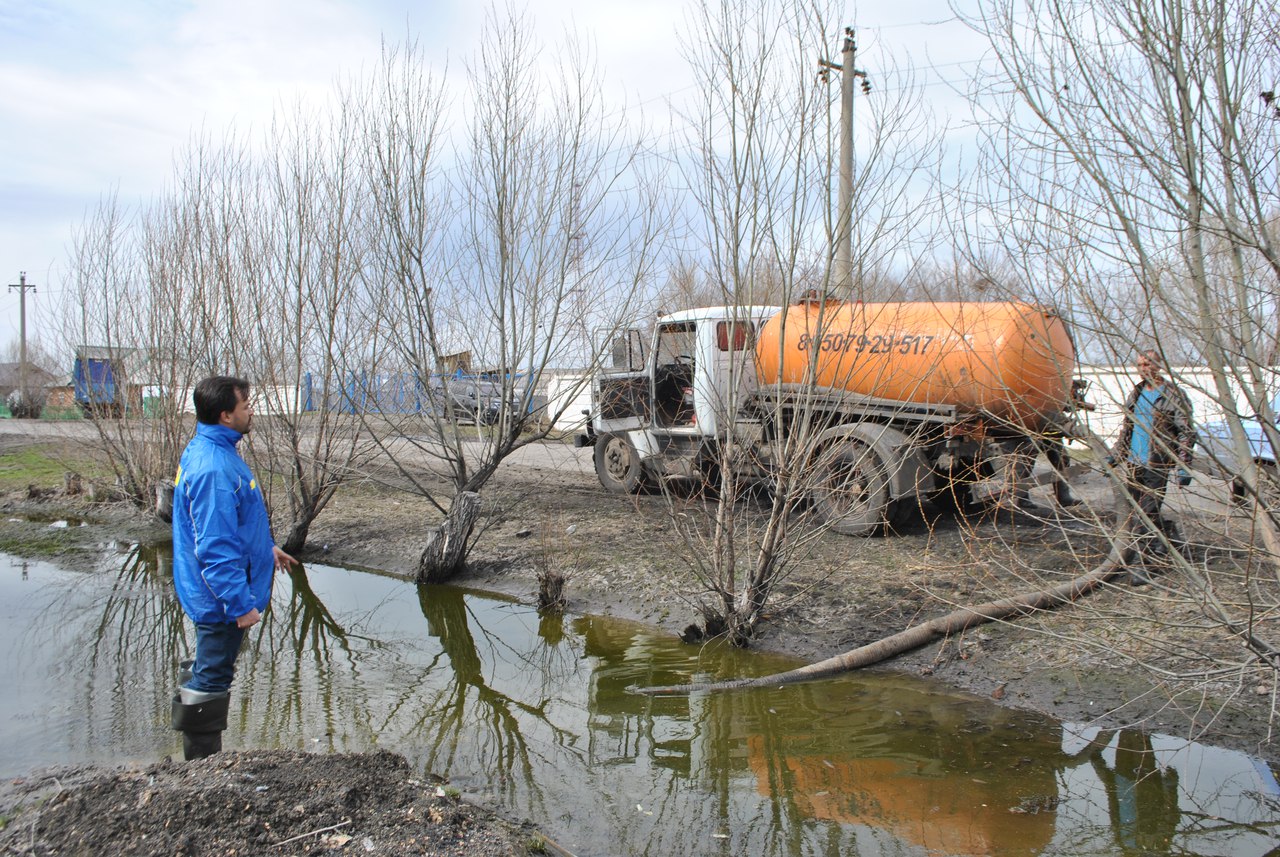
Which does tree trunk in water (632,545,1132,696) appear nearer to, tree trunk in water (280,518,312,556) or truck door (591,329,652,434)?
truck door (591,329,652,434)

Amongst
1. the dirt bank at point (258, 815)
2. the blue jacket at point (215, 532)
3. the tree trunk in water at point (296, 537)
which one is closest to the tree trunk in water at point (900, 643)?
the dirt bank at point (258, 815)

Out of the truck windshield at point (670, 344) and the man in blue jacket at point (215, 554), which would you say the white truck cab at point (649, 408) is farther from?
the man in blue jacket at point (215, 554)

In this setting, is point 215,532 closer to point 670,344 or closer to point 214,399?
point 214,399

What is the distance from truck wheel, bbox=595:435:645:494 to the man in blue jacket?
7701mm

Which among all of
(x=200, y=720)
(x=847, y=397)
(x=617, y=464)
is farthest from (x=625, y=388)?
(x=200, y=720)

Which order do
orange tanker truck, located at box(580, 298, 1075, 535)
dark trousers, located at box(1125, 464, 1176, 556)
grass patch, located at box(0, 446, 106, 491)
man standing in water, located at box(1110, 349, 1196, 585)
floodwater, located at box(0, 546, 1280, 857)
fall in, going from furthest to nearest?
grass patch, located at box(0, 446, 106, 491)
orange tanker truck, located at box(580, 298, 1075, 535)
dark trousers, located at box(1125, 464, 1176, 556)
floodwater, located at box(0, 546, 1280, 857)
man standing in water, located at box(1110, 349, 1196, 585)

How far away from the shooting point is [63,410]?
14.6 metres

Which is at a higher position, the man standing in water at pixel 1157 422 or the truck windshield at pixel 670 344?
the truck windshield at pixel 670 344

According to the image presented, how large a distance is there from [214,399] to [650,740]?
2.90m

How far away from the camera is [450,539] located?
843cm

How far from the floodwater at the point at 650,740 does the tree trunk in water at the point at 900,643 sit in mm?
97

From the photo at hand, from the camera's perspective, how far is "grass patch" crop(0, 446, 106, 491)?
13906 millimetres

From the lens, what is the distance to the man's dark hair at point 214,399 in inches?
150

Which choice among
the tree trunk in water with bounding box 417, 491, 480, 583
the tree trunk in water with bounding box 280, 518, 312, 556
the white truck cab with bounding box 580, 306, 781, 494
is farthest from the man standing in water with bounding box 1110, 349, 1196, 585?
the tree trunk in water with bounding box 280, 518, 312, 556
